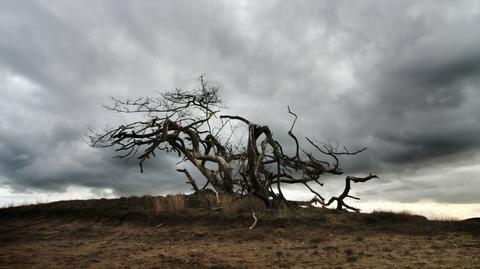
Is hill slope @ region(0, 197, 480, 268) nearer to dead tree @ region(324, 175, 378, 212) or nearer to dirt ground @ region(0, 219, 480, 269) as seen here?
dirt ground @ region(0, 219, 480, 269)

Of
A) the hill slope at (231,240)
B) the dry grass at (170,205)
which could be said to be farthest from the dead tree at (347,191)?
the dry grass at (170,205)

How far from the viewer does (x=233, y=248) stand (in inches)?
307

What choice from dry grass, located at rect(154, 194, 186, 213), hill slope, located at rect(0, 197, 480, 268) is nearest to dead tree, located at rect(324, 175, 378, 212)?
hill slope, located at rect(0, 197, 480, 268)

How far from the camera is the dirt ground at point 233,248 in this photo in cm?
672

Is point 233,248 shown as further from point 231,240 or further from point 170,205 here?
point 170,205

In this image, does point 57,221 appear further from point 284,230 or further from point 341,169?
point 341,169

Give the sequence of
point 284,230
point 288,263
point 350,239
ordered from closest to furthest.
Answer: point 288,263
point 350,239
point 284,230

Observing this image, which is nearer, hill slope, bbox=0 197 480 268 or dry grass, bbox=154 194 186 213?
hill slope, bbox=0 197 480 268

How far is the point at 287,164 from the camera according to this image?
1330 cm

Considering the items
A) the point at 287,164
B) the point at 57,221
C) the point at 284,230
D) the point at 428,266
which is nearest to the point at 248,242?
the point at 284,230

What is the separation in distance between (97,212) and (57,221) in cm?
110

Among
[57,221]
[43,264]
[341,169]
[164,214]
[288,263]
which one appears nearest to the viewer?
[288,263]

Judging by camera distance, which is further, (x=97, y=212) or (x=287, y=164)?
(x=287, y=164)

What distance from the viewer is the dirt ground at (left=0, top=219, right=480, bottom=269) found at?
6719 mm
